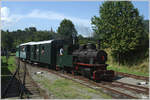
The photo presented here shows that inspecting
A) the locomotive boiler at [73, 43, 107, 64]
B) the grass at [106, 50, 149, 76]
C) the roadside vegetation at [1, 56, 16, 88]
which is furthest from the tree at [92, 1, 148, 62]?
the roadside vegetation at [1, 56, 16, 88]

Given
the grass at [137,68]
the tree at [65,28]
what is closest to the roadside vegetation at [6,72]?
the grass at [137,68]

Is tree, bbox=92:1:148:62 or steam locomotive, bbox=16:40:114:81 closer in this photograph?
steam locomotive, bbox=16:40:114:81

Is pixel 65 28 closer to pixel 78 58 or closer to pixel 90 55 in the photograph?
pixel 78 58

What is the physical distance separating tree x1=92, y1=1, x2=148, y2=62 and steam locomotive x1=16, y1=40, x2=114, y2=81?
4.69m

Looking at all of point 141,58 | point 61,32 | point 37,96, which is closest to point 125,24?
point 141,58

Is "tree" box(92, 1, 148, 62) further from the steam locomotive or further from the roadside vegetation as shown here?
the roadside vegetation

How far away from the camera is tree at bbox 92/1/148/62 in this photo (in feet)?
55.4

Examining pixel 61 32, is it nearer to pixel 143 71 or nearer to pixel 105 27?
pixel 105 27

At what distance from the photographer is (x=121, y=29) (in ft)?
56.9

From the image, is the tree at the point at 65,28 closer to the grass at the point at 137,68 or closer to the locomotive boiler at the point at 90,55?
the grass at the point at 137,68

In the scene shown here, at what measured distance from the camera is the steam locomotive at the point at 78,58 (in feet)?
39.2

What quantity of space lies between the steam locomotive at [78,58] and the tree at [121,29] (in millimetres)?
4692

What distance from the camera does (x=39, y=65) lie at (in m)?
22.6

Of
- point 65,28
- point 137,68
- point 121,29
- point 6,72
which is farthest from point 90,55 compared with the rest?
point 65,28
